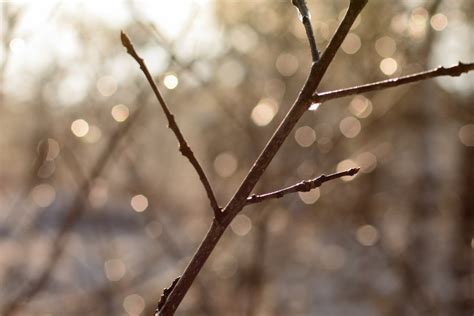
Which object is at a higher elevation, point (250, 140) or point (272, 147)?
point (272, 147)

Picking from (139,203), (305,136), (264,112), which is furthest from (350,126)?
(139,203)

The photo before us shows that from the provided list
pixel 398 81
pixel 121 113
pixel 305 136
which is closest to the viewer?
pixel 398 81

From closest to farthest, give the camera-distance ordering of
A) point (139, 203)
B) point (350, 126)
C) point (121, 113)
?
point (121, 113) < point (139, 203) < point (350, 126)

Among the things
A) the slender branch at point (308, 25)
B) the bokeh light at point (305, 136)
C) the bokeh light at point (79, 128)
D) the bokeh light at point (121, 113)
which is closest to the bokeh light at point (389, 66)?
the bokeh light at point (305, 136)

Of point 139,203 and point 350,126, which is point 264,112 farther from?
point 139,203

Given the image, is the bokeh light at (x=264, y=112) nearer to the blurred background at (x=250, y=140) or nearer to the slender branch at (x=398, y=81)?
the blurred background at (x=250, y=140)

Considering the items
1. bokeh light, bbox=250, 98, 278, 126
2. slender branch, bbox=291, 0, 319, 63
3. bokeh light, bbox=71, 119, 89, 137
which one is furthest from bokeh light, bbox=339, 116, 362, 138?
slender branch, bbox=291, 0, 319, 63

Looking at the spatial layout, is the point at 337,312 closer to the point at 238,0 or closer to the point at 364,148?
the point at 364,148
